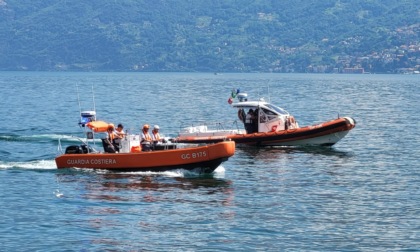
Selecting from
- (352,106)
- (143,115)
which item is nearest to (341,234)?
(143,115)

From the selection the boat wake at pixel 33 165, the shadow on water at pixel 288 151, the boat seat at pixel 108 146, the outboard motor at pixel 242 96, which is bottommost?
the shadow on water at pixel 288 151

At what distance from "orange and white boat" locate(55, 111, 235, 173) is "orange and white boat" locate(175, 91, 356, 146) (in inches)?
416

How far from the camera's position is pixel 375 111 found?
9550 cm

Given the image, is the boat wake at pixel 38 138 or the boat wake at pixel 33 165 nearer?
the boat wake at pixel 33 165

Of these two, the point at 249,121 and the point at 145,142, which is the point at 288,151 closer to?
the point at 249,121

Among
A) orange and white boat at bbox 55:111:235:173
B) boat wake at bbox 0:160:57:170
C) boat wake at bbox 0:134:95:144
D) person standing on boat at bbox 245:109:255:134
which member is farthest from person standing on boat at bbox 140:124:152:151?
boat wake at bbox 0:134:95:144

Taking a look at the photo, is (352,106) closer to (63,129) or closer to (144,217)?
(63,129)

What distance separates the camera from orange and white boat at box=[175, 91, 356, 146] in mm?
54000

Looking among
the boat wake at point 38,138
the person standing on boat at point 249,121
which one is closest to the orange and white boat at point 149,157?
the person standing on boat at point 249,121

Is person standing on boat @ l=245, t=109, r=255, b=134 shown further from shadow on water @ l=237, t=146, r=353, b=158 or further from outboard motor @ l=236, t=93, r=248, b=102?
outboard motor @ l=236, t=93, r=248, b=102

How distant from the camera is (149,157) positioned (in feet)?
138

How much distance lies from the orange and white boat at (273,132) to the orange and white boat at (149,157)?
10.6 metres

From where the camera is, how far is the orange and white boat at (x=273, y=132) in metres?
54.0

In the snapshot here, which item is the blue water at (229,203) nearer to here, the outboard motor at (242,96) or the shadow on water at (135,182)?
the shadow on water at (135,182)
